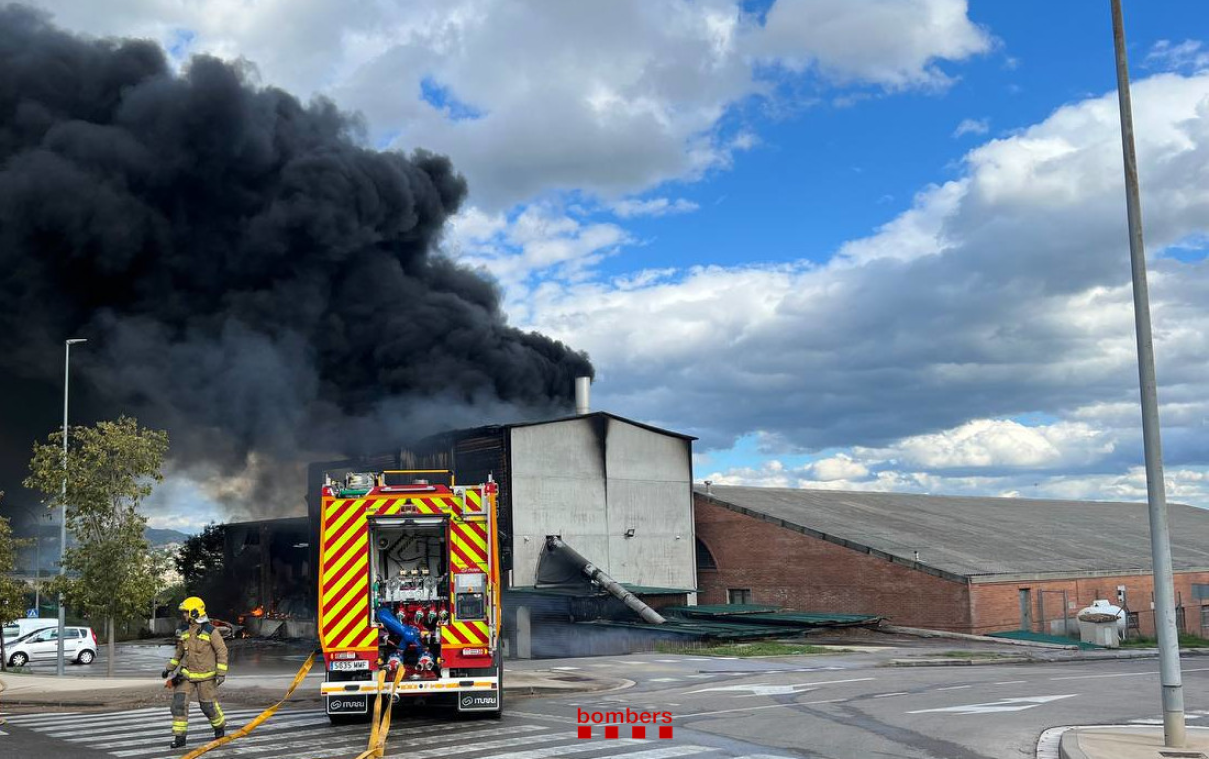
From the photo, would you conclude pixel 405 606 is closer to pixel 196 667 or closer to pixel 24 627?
pixel 196 667

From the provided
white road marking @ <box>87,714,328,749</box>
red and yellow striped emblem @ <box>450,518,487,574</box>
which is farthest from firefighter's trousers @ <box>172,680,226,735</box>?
red and yellow striped emblem @ <box>450,518,487,574</box>

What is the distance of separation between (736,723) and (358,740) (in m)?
4.50

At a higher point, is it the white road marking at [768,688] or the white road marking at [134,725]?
the white road marking at [134,725]

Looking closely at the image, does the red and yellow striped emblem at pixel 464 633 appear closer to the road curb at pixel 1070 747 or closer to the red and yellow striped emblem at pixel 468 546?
the red and yellow striped emblem at pixel 468 546

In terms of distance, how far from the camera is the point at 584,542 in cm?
3788

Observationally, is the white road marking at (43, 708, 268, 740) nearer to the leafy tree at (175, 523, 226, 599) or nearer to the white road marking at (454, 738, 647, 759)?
the white road marking at (454, 738, 647, 759)

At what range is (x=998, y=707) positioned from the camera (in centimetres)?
1495

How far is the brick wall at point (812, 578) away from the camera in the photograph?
1315 inches

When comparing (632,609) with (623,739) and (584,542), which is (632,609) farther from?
(623,739)

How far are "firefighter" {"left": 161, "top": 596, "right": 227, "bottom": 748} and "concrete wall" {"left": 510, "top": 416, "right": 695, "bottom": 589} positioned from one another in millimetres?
24085

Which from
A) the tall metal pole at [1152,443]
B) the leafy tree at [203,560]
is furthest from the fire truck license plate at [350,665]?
the leafy tree at [203,560]

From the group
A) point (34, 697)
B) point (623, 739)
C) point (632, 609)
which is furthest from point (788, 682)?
point (632, 609)

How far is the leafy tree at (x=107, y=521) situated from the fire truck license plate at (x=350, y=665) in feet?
43.7

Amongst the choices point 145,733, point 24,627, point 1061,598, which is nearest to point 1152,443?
point 145,733
